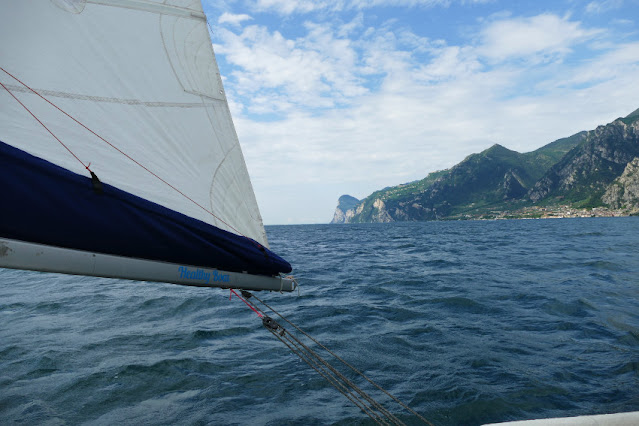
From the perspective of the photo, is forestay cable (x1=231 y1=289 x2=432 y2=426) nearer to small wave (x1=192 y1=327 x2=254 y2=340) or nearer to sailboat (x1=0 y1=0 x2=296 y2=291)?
sailboat (x1=0 y1=0 x2=296 y2=291)

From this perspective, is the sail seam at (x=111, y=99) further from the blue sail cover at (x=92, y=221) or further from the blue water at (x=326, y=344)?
the blue water at (x=326, y=344)

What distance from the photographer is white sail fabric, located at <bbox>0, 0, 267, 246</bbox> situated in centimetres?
270

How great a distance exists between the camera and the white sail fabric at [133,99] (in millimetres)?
2699

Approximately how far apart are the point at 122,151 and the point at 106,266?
1023 millimetres

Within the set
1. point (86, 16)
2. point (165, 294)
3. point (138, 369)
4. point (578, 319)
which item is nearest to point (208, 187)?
point (86, 16)

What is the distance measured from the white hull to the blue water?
415 cm

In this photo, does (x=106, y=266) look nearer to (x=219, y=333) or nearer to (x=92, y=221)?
(x=92, y=221)

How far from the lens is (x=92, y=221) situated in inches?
110

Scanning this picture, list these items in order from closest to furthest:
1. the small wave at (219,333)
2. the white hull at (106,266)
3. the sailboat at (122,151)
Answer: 1. the white hull at (106,266)
2. the sailboat at (122,151)
3. the small wave at (219,333)

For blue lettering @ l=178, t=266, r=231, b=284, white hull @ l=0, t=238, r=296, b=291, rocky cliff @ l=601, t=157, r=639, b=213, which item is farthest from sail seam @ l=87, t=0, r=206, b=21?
rocky cliff @ l=601, t=157, r=639, b=213

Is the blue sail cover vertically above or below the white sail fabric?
below

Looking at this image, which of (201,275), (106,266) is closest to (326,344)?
(201,275)

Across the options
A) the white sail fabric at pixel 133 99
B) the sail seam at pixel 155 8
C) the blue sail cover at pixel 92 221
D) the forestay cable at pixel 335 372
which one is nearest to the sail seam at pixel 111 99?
the white sail fabric at pixel 133 99

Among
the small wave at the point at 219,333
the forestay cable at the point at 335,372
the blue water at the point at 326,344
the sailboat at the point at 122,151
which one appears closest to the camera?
the sailboat at the point at 122,151
